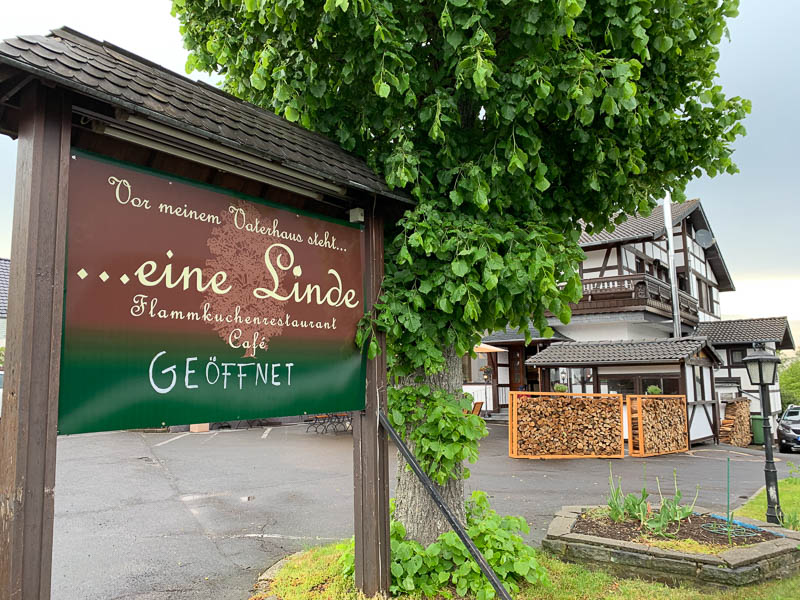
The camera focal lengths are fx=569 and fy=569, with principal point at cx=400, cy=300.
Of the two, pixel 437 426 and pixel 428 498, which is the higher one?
pixel 437 426

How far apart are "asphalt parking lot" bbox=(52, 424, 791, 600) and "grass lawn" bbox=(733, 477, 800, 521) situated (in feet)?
0.89

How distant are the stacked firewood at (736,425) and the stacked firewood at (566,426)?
7985 mm

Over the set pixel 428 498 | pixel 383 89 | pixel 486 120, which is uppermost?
pixel 486 120

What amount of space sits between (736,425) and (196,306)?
2005 centimetres

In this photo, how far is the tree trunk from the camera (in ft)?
14.1

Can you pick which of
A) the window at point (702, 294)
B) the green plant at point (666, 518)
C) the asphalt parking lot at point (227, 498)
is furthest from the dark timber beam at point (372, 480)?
the window at point (702, 294)

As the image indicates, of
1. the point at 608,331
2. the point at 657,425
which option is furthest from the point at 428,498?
the point at 608,331

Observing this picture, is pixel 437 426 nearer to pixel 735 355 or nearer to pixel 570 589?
pixel 570 589

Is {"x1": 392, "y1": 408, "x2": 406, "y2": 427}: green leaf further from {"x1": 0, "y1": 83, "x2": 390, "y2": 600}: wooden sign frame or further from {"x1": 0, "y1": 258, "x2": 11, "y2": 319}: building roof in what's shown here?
{"x1": 0, "y1": 258, "x2": 11, "y2": 319}: building roof

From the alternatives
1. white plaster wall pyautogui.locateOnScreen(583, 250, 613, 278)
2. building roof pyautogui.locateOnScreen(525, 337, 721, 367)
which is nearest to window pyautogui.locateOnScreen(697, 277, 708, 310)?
white plaster wall pyautogui.locateOnScreen(583, 250, 613, 278)

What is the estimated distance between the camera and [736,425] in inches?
728

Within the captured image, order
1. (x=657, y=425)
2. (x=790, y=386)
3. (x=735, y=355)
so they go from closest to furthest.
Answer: (x=657, y=425) → (x=735, y=355) → (x=790, y=386)

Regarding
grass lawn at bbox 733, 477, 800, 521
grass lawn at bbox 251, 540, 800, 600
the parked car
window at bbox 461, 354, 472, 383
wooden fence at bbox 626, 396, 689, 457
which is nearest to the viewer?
grass lawn at bbox 251, 540, 800, 600

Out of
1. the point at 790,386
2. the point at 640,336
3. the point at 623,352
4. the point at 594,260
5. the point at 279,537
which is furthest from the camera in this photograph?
the point at 790,386
